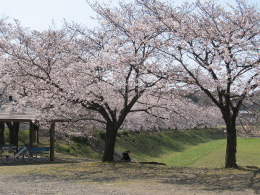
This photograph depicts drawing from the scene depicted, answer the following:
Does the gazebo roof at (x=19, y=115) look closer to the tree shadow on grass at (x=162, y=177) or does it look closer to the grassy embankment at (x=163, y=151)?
the tree shadow on grass at (x=162, y=177)

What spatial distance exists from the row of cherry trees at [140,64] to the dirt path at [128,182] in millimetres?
2499

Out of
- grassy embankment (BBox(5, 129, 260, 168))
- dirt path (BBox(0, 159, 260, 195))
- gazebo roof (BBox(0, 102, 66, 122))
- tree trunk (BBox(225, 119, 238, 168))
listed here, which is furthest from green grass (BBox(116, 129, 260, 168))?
dirt path (BBox(0, 159, 260, 195))

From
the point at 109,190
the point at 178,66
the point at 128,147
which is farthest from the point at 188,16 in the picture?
the point at 128,147

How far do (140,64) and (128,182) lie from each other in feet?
13.9

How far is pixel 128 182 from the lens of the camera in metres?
8.79

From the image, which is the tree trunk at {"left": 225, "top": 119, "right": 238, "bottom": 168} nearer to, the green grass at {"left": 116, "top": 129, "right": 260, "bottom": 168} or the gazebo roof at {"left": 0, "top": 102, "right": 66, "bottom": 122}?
the gazebo roof at {"left": 0, "top": 102, "right": 66, "bottom": 122}

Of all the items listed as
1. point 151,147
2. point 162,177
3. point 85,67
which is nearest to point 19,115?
point 85,67

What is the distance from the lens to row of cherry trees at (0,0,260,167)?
10552 millimetres

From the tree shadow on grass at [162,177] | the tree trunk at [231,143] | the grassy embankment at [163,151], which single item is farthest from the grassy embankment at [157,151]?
the tree shadow on grass at [162,177]

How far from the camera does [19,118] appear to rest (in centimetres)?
1466

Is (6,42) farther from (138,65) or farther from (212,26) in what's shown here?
(212,26)

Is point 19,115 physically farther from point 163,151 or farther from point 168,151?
point 168,151

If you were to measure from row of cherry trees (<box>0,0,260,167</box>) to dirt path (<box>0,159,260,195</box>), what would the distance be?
2.50 m

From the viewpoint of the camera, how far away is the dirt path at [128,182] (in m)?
7.37
